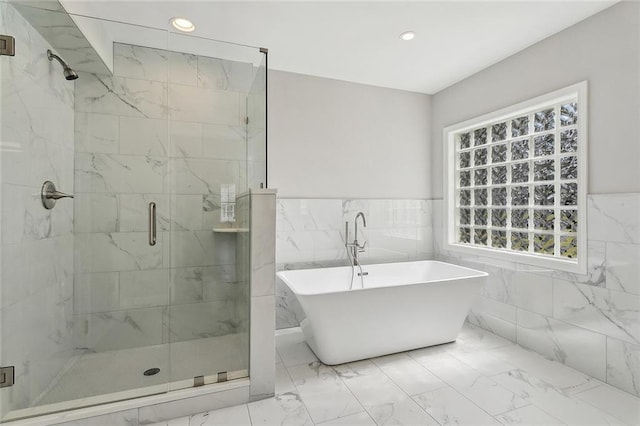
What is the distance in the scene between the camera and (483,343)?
8.97 ft

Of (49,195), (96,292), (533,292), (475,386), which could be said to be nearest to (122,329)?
(96,292)

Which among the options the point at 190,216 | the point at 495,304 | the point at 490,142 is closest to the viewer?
the point at 190,216

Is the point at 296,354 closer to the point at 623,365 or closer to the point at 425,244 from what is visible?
the point at 425,244

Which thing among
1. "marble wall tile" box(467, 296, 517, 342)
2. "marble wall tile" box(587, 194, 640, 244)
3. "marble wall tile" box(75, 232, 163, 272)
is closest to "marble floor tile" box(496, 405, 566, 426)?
"marble wall tile" box(467, 296, 517, 342)

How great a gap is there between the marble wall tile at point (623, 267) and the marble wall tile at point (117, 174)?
125 inches

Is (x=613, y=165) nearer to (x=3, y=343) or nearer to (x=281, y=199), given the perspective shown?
(x=281, y=199)

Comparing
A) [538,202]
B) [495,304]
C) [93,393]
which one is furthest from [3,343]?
[538,202]

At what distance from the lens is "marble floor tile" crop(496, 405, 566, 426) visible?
170 cm

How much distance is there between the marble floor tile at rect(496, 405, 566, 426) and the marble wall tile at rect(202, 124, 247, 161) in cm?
236

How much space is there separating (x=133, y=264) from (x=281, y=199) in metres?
1.43

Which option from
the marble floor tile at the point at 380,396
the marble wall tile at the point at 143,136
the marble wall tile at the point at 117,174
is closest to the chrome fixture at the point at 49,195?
the marble wall tile at the point at 117,174

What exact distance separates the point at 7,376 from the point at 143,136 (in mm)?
1563

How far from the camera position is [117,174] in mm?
2113

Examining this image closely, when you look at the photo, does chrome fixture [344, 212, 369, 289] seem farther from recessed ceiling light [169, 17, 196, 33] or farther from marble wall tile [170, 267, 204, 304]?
recessed ceiling light [169, 17, 196, 33]
